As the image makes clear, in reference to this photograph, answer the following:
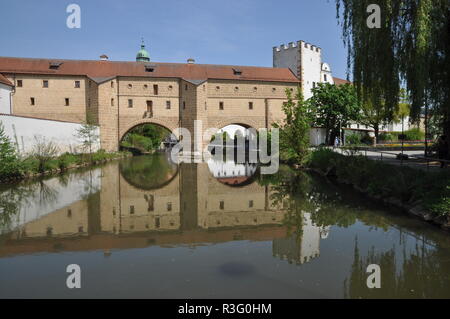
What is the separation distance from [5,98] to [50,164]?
1656cm

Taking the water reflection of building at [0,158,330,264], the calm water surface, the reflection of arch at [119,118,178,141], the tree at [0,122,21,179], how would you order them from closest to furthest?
the calm water surface, the water reflection of building at [0,158,330,264], the tree at [0,122,21,179], the reflection of arch at [119,118,178,141]

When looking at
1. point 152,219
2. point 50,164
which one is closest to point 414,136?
point 50,164

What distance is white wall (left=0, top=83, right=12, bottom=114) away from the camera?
29.1m

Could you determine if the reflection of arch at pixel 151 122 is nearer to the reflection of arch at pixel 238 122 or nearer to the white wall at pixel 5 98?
the reflection of arch at pixel 238 122

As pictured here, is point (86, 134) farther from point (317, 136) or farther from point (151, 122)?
point (317, 136)

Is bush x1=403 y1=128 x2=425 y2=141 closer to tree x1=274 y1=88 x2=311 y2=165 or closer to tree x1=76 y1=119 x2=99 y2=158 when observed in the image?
tree x1=274 y1=88 x2=311 y2=165

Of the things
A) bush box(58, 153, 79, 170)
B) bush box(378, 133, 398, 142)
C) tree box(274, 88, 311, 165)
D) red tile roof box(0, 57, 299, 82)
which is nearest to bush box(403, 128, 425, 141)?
bush box(378, 133, 398, 142)

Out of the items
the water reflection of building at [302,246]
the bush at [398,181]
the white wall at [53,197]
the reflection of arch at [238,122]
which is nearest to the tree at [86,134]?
the white wall at [53,197]

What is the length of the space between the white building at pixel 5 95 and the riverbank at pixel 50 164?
10.4 meters

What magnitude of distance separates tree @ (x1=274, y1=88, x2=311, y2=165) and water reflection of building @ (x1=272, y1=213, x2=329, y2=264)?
13.3 meters

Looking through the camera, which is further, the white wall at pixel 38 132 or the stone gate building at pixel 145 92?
the stone gate building at pixel 145 92

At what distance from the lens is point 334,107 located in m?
33.4

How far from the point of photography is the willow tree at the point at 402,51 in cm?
965
